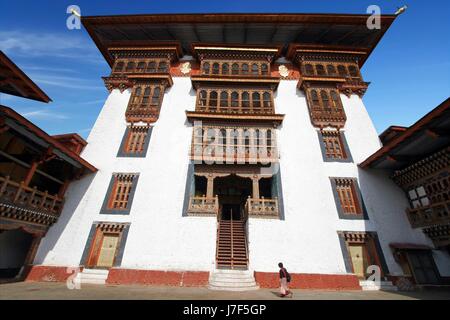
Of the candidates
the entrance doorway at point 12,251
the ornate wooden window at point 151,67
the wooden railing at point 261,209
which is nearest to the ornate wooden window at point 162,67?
the ornate wooden window at point 151,67

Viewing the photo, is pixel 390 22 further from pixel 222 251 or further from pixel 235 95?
pixel 222 251

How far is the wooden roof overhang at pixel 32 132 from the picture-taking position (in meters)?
9.09

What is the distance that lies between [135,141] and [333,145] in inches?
595

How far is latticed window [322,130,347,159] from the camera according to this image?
15352 mm

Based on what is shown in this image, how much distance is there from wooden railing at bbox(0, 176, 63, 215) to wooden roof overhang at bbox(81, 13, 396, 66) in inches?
606

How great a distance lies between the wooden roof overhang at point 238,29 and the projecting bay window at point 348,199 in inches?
544

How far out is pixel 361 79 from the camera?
1870cm

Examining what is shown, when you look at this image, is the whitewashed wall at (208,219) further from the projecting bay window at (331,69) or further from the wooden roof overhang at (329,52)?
the wooden roof overhang at (329,52)

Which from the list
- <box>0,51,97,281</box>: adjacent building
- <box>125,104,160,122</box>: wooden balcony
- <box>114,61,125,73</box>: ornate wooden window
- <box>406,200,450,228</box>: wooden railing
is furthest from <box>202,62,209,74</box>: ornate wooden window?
<box>406,200,450,228</box>: wooden railing

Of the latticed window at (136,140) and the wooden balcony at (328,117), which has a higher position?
the wooden balcony at (328,117)

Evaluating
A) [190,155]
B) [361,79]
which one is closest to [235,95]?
[190,155]

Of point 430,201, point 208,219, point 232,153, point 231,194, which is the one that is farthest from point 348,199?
point 208,219

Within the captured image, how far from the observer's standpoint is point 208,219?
1292cm

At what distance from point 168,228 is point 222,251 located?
3589 millimetres
